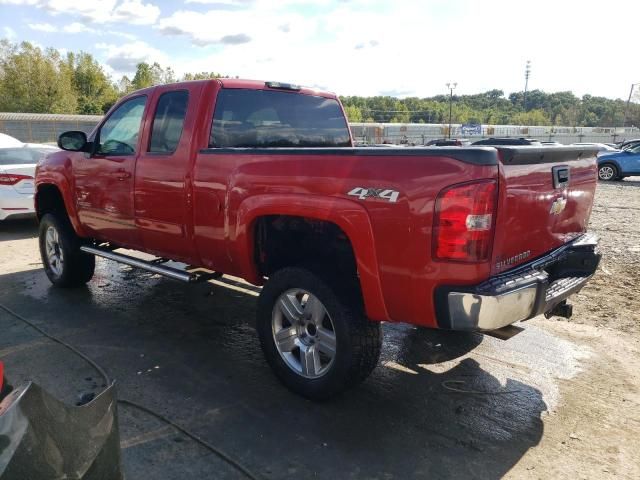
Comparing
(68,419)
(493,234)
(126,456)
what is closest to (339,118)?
(493,234)

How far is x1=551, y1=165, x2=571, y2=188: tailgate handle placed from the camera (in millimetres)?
3182

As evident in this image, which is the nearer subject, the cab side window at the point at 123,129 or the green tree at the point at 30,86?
the cab side window at the point at 123,129

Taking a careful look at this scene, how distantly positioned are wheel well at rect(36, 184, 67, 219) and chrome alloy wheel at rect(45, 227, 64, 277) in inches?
9.0

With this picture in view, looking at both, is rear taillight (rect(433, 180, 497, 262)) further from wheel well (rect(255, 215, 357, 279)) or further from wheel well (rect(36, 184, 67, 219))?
wheel well (rect(36, 184, 67, 219))

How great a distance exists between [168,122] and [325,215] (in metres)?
2.03

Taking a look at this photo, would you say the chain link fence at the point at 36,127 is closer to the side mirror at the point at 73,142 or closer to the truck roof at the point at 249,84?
the side mirror at the point at 73,142

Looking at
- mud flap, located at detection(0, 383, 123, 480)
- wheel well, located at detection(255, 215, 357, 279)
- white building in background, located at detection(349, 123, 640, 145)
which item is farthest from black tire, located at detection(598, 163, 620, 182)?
white building in background, located at detection(349, 123, 640, 145)

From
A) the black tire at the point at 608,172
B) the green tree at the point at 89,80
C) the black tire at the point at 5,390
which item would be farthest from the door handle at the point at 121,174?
the green tree at the point at 89,80

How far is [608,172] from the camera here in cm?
1942

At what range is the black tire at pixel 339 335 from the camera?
3.21m

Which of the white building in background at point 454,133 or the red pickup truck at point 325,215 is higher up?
the red pickup truck at point 325,215

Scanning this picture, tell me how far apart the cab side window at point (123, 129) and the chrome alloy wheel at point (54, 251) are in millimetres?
1414

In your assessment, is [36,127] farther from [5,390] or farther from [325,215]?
[5,390]

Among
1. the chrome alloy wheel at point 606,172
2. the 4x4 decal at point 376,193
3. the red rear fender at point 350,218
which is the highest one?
the 4x4 decal at point 376,193
